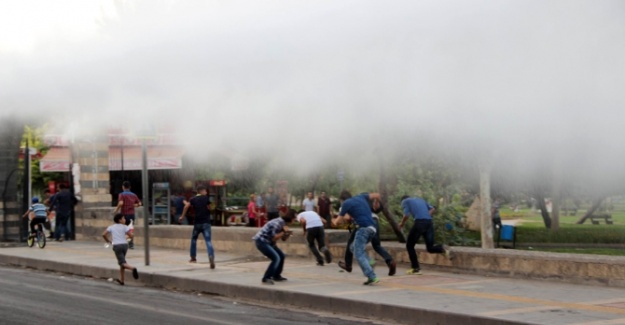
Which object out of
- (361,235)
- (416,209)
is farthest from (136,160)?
(361,235)

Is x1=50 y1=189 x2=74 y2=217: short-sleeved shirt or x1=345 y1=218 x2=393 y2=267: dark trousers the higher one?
x1=50 y1=189 x2=74 y2=217: short-sleeved shirt

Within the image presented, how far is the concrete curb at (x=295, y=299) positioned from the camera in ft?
39.5

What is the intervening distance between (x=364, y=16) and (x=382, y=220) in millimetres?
19817

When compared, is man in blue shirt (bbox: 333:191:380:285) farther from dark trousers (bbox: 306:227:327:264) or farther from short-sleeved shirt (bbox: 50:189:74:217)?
short-sleeved shirt (bbox: 50:189:74:217)

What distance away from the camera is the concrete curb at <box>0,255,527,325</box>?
1203 cm

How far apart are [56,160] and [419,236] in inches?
1001

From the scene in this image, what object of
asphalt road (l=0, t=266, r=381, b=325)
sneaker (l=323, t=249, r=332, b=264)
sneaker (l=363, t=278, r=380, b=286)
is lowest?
asphalt road (l=0, t=266, r=381, b=325)

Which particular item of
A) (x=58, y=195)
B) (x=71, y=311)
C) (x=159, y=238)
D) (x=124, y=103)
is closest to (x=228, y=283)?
(x=71, y=311)

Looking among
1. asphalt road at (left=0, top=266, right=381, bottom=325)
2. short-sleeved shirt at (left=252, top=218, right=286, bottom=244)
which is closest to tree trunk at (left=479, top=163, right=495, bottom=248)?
short-sleeved shirt at (left=252, top=218, right=286, bottom=244)

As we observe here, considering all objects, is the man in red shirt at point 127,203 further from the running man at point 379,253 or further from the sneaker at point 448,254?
the sneaker at point 448,254

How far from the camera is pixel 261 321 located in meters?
12.7

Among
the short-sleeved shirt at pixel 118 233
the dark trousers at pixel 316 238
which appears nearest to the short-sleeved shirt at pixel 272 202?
the dark trousers at pixel 316 238

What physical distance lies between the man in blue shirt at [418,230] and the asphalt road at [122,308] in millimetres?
2923

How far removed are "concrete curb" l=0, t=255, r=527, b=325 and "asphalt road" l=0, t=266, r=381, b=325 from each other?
24 cm
